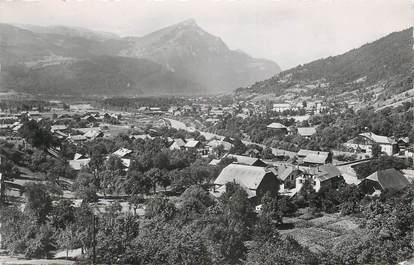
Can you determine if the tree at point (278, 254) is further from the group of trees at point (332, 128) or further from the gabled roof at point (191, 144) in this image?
the group of trees at point (332, 128)

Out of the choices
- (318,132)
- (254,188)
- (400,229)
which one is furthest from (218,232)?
(318,132)

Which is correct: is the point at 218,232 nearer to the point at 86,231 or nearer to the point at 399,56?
the point at 86,231

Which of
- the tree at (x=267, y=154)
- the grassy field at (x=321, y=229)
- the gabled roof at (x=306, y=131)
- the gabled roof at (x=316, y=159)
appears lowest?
the grassy field at (x=321, y=229)

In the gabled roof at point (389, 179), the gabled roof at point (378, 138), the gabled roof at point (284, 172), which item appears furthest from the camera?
the gabled roof at point (378, 138)

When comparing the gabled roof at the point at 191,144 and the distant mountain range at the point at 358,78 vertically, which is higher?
the distant mountain range at the point at 358,78

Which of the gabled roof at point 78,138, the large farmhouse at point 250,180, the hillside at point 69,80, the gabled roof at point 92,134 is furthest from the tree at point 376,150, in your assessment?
the hillside at point 69,80

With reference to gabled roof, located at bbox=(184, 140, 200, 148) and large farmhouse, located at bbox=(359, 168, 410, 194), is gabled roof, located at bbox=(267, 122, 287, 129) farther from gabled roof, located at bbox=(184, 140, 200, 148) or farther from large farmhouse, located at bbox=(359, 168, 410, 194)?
large farmhouse, located at bbox=(359, 168, 410, 194)

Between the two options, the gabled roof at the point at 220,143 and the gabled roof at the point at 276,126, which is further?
the gabled roof at the point at 276,126

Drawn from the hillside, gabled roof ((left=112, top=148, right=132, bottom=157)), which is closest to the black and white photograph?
gabled roof ((left=112, top=148, right=132, bottom=157))
